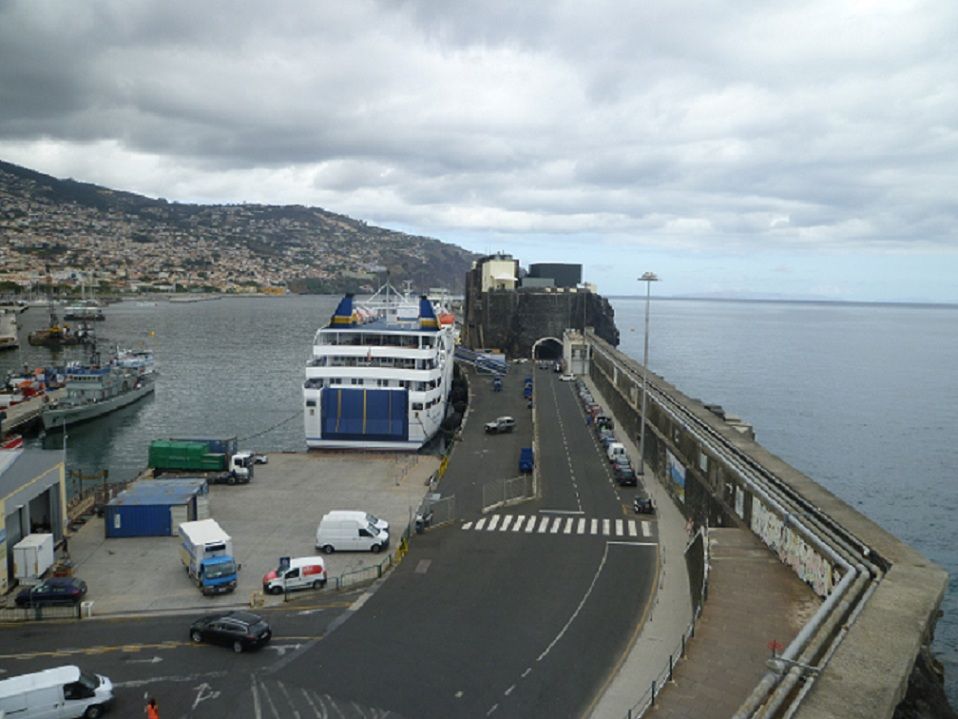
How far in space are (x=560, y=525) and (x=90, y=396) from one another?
4681cm

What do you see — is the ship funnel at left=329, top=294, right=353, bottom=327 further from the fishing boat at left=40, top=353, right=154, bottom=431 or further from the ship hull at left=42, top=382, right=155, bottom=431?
the fishing boat at left=40, top=353, right=154, bottom=431

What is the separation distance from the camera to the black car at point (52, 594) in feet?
62.6

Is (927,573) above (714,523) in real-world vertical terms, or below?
above

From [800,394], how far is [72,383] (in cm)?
6994

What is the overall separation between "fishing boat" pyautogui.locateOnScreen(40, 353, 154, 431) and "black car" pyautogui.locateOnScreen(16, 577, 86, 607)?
37.9 metres

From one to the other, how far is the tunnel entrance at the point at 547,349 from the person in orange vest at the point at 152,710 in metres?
72.4

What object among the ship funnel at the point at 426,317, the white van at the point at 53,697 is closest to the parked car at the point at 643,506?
the white van at the point at 53,697

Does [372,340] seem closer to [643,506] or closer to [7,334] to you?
[643,506]

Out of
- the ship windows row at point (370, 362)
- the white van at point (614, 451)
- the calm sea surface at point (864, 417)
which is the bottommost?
the calm sea surface at point (864, 417)

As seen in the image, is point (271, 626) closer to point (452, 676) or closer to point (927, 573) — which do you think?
point (452, 676)

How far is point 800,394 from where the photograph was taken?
79.3 metres

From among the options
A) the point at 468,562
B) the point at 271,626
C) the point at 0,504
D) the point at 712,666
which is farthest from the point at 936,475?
the point at 0,504

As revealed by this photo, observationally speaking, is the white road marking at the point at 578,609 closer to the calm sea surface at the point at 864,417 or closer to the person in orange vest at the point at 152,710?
the person in orange vest at the point at 152,710

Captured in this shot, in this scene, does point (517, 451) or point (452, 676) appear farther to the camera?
point (517, 451)
